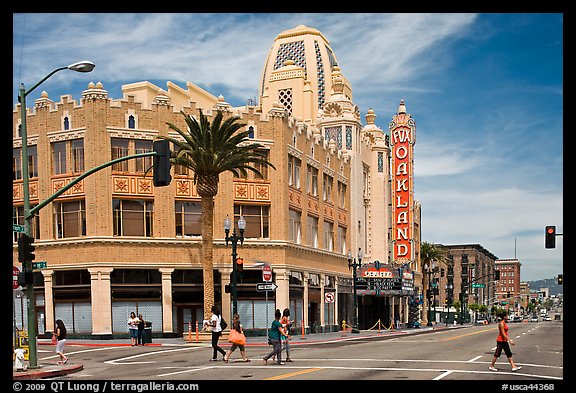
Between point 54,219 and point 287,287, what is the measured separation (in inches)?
634

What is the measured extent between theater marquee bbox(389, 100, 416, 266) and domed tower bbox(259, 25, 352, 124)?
22.4 feet

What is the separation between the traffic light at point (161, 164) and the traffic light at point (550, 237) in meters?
20.4

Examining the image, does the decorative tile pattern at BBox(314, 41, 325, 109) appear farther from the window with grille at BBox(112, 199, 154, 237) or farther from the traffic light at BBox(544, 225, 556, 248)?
the traffic light at BBox(544, 225, 556, 248)

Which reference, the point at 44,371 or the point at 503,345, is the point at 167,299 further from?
the point at 503,345

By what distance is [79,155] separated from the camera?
4669 cm

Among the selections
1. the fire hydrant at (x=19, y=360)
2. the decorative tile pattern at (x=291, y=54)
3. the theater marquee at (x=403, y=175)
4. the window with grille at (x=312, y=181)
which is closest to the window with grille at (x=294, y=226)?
the window with grille at (x=312, y=181)

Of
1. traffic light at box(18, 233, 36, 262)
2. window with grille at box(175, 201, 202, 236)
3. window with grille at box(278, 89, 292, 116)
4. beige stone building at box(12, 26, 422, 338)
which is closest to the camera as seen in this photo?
traffic light at box(18, 233, 36, 262)

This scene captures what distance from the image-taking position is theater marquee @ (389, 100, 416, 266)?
256 feet

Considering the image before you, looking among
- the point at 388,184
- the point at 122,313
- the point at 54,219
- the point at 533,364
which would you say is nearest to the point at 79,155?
the point at 54,219

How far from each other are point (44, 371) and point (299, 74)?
5049 centimetres

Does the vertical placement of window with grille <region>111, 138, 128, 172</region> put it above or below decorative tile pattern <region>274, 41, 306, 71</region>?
below

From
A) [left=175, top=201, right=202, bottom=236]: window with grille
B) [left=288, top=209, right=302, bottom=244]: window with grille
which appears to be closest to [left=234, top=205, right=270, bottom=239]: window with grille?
[left=288, top=209, right=302, bottom=244]: window with grille

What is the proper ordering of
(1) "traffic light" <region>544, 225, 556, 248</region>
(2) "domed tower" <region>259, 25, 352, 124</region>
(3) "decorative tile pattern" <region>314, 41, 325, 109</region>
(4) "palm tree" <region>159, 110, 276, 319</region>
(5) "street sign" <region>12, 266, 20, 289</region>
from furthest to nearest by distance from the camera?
(3) "decorative tile pattern" <region>314, 41, 325, 109</region> → (2) "domed tower" <region>259, 25, 352, 124</region> → (4) "palm tree" <region>159, 110, 276, 319</region> → (1) "traffic light" <region>544, 225, 556, 248</region> → (5) "street sign" <region>12, 266, 20, 289</region>

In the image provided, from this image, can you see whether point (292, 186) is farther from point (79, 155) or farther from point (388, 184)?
point (388, 184)
